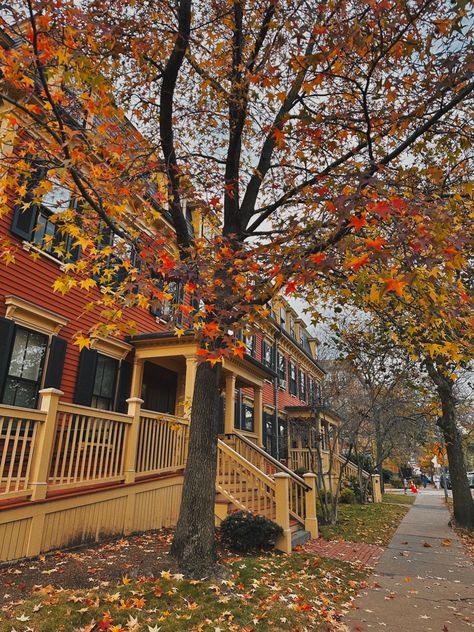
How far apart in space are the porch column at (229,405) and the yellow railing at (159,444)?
8.21 feet

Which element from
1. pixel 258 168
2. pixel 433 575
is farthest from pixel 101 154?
pixel 433 575

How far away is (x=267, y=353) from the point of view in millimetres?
21625

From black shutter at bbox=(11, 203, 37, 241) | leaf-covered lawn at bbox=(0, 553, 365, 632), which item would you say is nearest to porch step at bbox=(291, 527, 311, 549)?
leaf-covered lawn at bbox=(0, 553, 365, 632)

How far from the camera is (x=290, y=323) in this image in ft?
88.8

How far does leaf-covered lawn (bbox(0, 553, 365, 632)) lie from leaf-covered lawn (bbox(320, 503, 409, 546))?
14.3 ft

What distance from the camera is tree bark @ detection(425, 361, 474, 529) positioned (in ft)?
39.9

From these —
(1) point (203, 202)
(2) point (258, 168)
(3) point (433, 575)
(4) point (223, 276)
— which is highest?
(2) point (258, 168)

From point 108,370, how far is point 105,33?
25.4 ft

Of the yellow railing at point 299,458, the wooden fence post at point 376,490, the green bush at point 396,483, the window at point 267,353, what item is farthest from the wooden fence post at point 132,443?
the green bush at point 396,483

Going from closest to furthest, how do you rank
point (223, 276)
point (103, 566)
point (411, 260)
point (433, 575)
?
point (411, 260) < point (103, 566) < point (223, 276) < point (433, 575)

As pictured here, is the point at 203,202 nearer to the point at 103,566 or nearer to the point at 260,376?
the point at 103,566

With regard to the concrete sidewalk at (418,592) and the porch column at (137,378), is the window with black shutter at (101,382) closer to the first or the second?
the porch column at (137,378)

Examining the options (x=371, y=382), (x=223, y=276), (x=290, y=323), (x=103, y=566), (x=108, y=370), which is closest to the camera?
(x=103, y=566)

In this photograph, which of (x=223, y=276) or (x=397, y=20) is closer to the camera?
(x=397, y=20)
